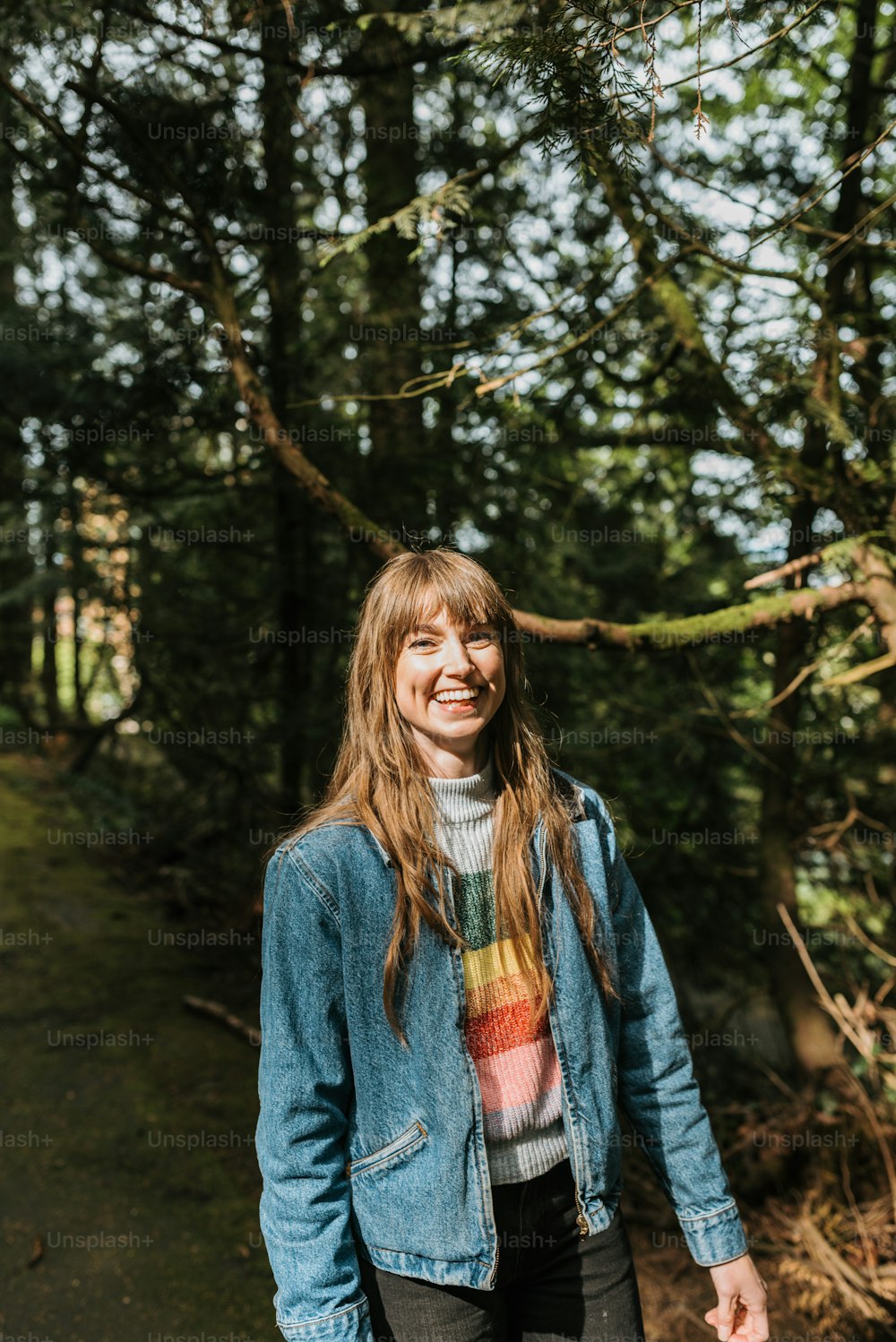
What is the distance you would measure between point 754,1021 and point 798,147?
515cm

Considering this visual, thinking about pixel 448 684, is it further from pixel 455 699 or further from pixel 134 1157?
Result: pixel 134 1157

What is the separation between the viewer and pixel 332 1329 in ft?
4.83

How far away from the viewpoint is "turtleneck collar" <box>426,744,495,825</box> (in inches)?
69.3

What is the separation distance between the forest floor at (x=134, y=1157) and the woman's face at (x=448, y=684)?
2255mm

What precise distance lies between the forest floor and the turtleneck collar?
2140 mm

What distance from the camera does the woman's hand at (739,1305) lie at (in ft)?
5.66

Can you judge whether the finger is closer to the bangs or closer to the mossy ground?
the bangs

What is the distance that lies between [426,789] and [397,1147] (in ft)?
1.95

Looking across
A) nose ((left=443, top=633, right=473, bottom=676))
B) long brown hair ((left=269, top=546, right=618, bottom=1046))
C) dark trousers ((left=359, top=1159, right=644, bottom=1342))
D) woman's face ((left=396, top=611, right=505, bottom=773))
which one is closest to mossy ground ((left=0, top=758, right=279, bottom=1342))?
dark trousers ((left=359, top=1159, right=644, bottom=1342))

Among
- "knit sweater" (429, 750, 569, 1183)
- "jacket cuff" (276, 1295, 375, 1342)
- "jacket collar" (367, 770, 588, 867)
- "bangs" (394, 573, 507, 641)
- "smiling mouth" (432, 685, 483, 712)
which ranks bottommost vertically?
"jacket cuff" (276, 1295, 375, 1342)

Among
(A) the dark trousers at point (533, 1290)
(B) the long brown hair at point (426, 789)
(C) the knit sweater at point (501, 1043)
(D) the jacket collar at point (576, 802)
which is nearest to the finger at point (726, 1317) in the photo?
(A) the dark trousers at point (533, 1290)

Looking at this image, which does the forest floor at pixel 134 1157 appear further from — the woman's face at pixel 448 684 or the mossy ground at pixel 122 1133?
the woman's face at pixel 448 684

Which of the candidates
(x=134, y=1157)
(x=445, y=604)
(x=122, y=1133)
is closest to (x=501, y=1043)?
(x=445, y=604)

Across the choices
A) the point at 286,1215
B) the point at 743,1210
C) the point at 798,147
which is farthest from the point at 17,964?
the point at 798,147
